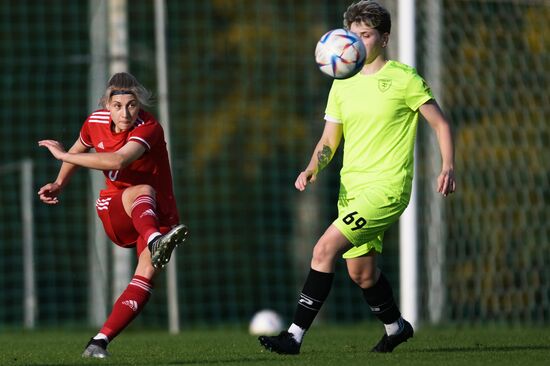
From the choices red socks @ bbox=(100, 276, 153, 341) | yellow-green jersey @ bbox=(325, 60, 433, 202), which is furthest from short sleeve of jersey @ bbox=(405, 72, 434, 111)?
red socks @ bbox=(100, 276, 153, 341)

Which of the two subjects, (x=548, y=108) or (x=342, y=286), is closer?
(x=548, y=108)

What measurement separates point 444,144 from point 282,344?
1.36 meters

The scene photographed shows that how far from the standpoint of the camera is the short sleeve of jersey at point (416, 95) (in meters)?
6.91

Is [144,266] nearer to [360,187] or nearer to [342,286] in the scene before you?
[360,187]

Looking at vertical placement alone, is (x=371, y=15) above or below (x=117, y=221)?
above

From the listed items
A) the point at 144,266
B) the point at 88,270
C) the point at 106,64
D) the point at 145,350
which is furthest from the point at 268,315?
the point at 88,270

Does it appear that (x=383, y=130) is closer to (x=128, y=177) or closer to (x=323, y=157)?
(x=323, y=157)

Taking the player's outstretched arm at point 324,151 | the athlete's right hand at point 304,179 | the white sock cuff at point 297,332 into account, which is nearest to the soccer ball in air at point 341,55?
the player's outstretched arm at point 324,151

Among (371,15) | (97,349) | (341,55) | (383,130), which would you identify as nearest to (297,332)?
(97,349)

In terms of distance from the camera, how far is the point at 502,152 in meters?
13.4

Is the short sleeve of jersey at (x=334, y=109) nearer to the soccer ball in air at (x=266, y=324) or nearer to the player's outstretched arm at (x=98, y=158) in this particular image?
the player's outstretched arm at (x=98, y=158)

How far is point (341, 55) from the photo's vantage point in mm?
6777

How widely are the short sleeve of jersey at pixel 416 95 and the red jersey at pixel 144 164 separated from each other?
1.37m

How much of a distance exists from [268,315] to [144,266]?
11.8ft
